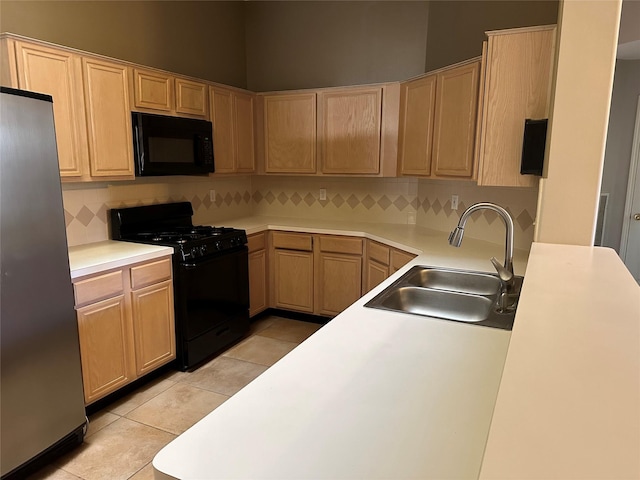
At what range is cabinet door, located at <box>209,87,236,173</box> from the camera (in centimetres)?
354

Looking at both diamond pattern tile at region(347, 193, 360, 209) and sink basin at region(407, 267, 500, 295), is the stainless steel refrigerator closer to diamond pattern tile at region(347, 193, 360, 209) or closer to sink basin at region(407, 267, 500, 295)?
sink basin at region(407, 267, 500, 295)

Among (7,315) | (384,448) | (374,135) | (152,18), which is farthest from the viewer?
(374,135)

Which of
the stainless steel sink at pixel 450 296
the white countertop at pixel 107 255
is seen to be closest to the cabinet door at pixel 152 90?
the white countertop at pixel 107 255

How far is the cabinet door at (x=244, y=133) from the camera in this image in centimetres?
381

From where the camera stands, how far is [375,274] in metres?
3.45

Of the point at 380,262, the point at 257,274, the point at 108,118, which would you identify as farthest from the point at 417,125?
the point at 108,118

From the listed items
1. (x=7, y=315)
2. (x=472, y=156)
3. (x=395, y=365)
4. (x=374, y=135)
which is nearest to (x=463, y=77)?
(x=472, y=156)

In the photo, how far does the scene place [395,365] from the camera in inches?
44.6

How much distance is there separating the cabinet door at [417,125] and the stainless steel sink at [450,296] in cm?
124

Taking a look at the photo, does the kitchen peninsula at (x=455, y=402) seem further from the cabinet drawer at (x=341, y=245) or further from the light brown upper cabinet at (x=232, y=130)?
the light brown upper cabinet at (x=232, y=130)

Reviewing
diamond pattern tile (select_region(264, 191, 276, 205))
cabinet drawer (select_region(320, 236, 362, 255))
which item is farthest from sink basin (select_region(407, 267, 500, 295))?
diamond pattern tile (select_region(264, 191, 276, 205))

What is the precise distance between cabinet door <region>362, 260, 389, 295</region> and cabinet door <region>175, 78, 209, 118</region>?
72.2 inches

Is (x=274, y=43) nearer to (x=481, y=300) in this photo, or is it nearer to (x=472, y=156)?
(x=472, y=156)

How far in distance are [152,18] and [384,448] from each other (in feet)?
11.7
